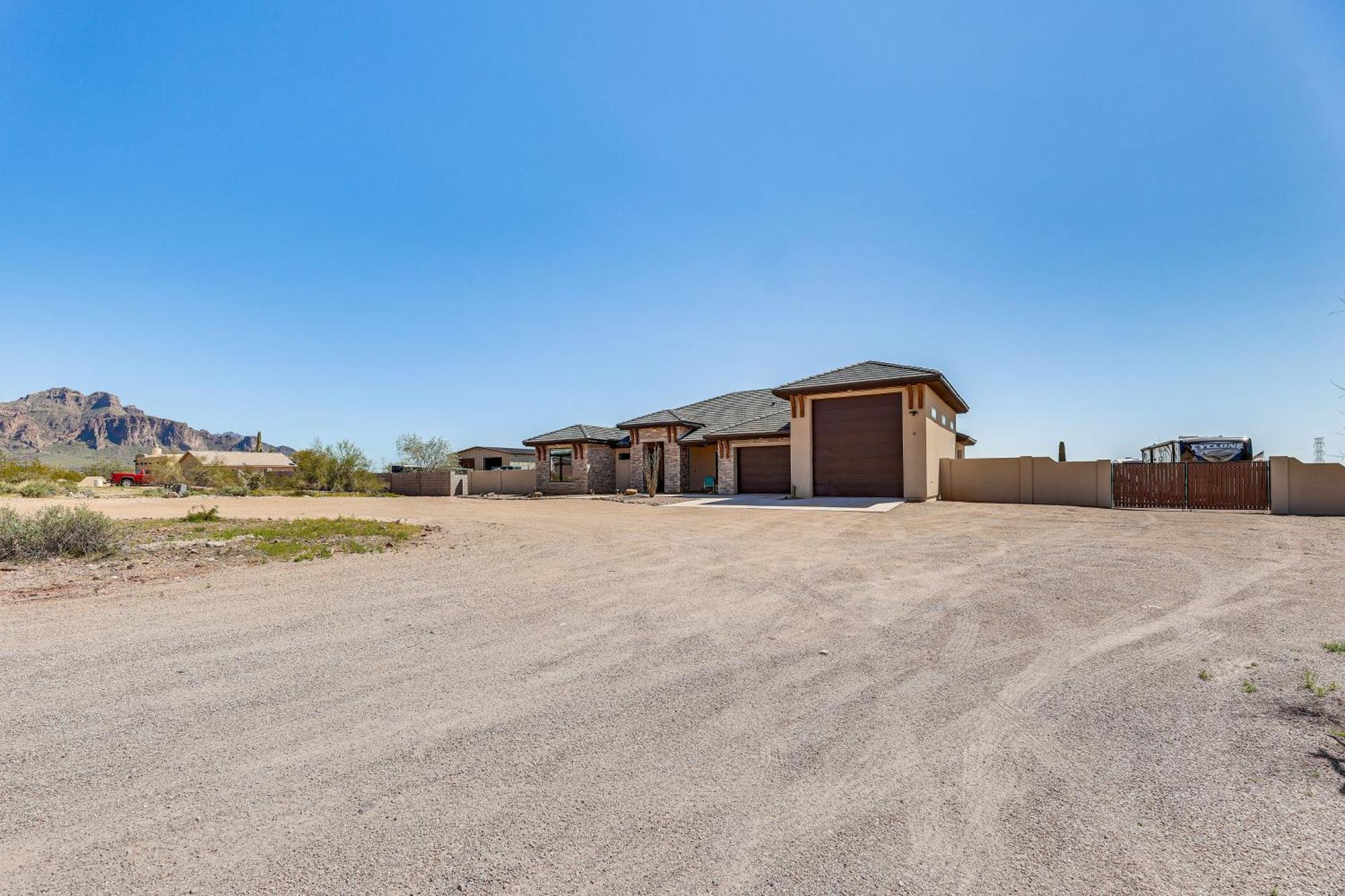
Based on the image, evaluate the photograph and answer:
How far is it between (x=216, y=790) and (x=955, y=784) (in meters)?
3.53

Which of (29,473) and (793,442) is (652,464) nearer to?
(793,442)

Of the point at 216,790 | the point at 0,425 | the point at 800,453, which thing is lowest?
the point at 216,790

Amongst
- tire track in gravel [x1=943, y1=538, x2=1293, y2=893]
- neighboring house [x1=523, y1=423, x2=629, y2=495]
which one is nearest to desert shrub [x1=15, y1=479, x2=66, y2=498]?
neighboring house [x1=523, y1=423, x2=629, y2=495]

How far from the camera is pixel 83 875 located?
7.15 feet

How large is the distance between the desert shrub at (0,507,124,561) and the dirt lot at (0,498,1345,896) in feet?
14.1

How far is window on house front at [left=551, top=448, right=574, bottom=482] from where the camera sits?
35.6 metres

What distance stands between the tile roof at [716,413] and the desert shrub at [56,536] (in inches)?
923

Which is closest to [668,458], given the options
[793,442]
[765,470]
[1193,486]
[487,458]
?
[765,470]

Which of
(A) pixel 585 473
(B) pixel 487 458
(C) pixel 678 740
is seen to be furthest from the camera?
(B) pixel 487 458

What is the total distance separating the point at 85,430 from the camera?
141 m

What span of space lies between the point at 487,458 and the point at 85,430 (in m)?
160

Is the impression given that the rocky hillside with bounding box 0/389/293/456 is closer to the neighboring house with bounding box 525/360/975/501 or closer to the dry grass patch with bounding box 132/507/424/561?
the neighboring house with bounding box 525/360/975/501

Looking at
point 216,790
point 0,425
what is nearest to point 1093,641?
point 216,790

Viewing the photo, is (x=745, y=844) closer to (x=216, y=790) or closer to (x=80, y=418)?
(x=216, y=790)
